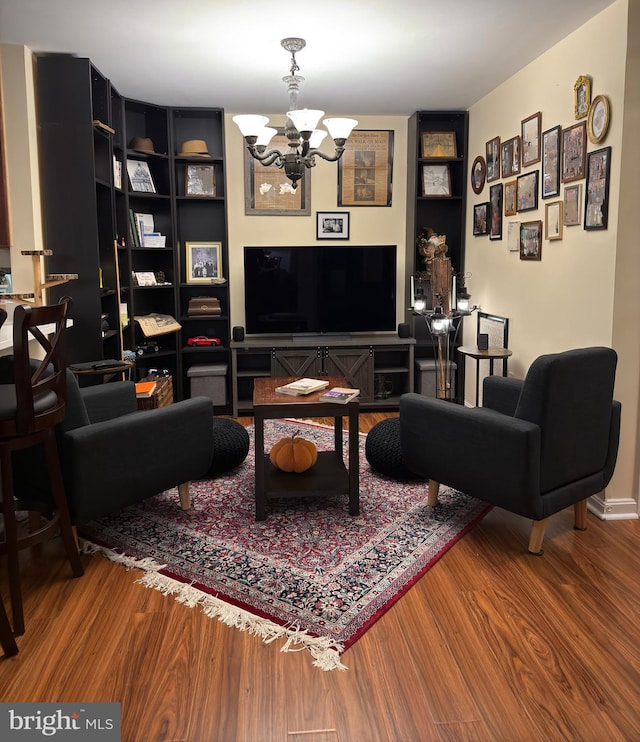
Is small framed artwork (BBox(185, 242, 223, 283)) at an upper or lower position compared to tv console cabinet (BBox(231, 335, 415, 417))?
upper

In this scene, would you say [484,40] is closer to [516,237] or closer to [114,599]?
[516,237]

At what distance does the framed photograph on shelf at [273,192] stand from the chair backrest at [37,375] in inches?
133

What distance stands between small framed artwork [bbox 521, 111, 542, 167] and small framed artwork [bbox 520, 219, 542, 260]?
402 millimetres

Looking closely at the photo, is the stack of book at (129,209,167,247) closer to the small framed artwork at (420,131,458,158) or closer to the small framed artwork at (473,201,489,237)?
the small framed artwork at (420,131,458,158)

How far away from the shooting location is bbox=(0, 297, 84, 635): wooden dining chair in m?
2.22

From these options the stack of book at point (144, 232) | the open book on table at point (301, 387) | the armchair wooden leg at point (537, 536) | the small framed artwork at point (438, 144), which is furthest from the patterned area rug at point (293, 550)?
the small framed artwork at point (438, 144)

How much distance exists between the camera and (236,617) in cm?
244

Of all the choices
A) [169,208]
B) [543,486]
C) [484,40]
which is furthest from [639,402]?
[169,208]

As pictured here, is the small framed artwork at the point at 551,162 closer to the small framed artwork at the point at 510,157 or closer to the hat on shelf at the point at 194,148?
the small framed artwork at the point at 510,157

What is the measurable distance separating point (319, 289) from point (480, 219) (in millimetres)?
1486

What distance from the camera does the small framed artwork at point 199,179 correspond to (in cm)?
565

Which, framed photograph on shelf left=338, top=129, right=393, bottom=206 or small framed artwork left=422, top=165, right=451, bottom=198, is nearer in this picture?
small framed artwork left=422, top=165, right=451, bottom=198

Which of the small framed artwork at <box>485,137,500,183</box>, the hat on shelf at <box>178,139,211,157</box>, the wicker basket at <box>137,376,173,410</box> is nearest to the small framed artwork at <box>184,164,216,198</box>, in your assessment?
the hat on shelf at <box>178,139,211,157</box>

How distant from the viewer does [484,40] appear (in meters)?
3.79
